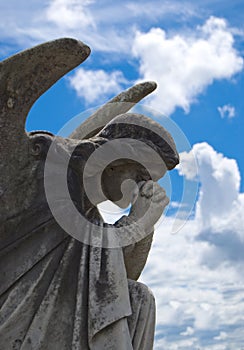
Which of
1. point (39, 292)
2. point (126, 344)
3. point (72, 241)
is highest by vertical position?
point (72, 241)

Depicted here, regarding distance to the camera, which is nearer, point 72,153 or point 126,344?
point 126,344

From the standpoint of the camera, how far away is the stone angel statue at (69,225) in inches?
284

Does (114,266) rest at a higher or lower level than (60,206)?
lower

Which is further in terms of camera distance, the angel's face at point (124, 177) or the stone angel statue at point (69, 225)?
the angel's face at point (124, 177)

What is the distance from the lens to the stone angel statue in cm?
721

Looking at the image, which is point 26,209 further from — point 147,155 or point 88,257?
point 147,155

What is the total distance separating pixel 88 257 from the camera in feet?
24.5

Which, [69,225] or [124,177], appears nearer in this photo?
[69,225]

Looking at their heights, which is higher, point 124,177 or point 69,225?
point 124,177

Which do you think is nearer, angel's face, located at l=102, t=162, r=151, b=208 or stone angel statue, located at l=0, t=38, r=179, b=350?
stone angel statue, located at l=0, t=38, r=179, b=350

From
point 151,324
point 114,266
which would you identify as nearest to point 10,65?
point 114,266

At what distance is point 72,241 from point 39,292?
23.4 inches

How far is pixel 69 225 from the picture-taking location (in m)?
7.62

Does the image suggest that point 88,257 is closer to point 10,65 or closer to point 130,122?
point 130,122
